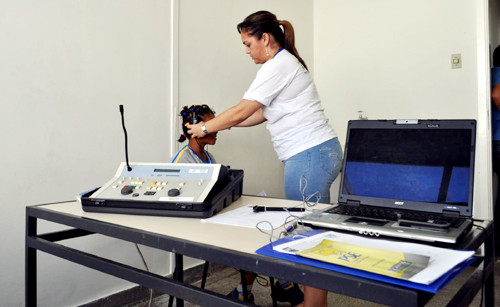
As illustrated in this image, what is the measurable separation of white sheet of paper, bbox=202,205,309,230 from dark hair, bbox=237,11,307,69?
0.80 meters

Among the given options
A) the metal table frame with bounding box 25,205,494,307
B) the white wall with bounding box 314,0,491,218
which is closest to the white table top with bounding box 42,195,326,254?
the metal table frame with bounding box 25,205,494,307

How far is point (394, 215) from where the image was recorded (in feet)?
2.73

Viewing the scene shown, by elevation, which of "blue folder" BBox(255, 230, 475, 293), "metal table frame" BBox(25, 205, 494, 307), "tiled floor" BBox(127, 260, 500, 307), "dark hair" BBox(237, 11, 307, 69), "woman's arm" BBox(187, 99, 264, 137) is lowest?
"tiled floor" BBox(127, 260, 500, 307)

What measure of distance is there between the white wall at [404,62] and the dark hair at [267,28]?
1.58 m

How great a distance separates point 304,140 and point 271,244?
821mm

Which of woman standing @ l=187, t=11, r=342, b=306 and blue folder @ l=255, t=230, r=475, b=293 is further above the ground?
woman standing @ l=187, t=11, r=342, b=306

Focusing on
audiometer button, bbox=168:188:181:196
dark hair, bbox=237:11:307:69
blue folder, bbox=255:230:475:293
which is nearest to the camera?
blue folder, bbox=255:230:475:293

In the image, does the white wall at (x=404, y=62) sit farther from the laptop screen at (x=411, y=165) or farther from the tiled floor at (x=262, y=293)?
the laptop screen at (x=411, y=165)

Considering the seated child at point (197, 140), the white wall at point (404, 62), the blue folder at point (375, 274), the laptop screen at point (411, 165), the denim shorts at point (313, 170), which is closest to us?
the blue folder at point (375, 274)

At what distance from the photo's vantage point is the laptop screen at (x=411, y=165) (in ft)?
2.82

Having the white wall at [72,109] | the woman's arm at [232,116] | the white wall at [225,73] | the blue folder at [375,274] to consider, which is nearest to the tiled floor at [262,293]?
the white wall at [72,109]

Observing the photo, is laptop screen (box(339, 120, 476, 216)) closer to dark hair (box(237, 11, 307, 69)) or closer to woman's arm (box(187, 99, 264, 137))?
woman's arm (box(187, 99, 264, 137))

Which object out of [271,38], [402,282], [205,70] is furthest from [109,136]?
[402,282]

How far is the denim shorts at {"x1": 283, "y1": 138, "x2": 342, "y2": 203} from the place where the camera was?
1.46 m
